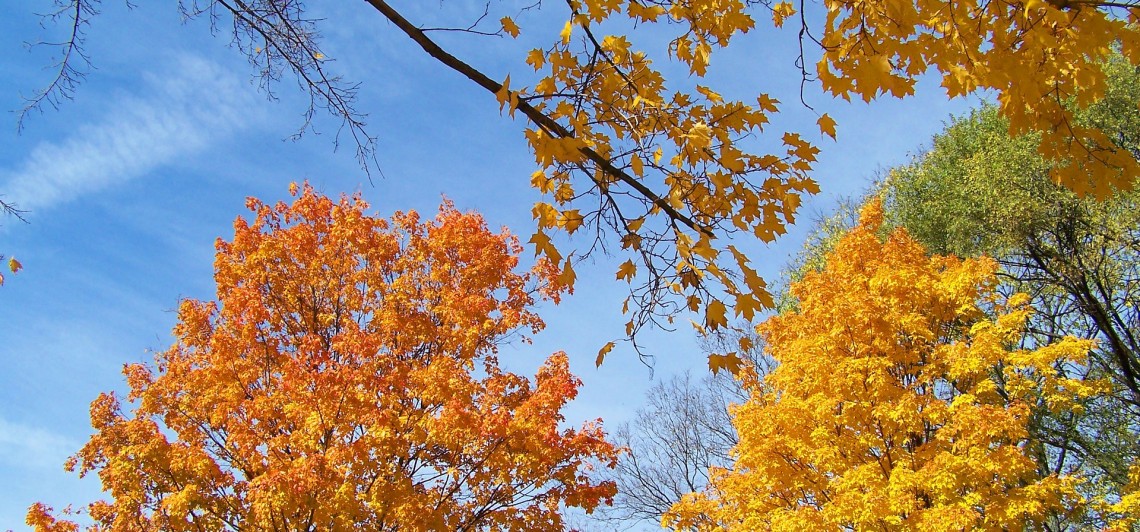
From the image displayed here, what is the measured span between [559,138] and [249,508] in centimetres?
763

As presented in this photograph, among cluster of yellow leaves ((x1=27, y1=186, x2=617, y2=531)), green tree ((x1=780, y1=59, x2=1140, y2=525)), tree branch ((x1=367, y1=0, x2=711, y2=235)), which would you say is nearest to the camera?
tree branch ((x1=367, y1=0, x2=711, y2=235))

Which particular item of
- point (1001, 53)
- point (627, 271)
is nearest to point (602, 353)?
point (627, 271)

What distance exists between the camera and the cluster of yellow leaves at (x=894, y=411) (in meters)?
8.55

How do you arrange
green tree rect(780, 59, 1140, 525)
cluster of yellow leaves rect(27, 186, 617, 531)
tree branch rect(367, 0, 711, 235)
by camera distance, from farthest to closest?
1. green tree rect(780, 59, 1140, 525)
2. cluster of yellow leaves rect(27, 186, 617, 531)
3. tree branch rect(367, 0, 711, 235)

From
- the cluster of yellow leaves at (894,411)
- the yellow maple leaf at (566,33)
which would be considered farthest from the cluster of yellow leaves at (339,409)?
the yellow maple leaf at (566,33)

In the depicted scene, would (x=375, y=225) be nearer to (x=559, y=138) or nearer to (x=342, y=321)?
(x=342, y=321)

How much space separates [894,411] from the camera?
917 cm

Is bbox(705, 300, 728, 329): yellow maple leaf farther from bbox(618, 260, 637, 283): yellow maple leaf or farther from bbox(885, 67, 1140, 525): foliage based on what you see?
bbox(885, 67, 1140, 525): foliage

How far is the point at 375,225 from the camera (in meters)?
10.8

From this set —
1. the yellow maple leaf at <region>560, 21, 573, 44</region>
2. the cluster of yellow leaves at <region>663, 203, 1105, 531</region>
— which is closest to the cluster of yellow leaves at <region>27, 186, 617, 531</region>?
the cluster of yellow leaves at <region>663, 203, 1105, 531</region>

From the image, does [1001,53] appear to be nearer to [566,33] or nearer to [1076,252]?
[566,33]

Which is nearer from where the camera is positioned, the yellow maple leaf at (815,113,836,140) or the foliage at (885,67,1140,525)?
the yellow maple leaf at (815,113,836,140)

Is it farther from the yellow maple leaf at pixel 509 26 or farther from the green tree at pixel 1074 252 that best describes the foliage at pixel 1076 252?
the yellow maple leaf at pixel 509 26

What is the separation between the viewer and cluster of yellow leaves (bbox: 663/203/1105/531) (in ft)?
28.0
